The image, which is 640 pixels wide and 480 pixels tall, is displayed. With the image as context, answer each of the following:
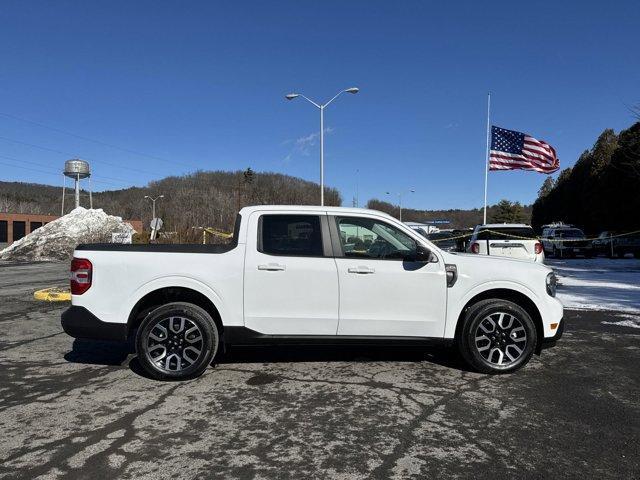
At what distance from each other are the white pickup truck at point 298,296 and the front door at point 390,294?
11 millimetres

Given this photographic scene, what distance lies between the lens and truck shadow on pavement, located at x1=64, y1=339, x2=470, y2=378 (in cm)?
566

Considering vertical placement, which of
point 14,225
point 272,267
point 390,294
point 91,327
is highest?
point 14,225

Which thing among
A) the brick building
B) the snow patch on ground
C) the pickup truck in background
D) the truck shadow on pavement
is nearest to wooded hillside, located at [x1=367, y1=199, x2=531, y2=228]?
the brick building

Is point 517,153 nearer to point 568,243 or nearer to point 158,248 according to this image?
point 568,243

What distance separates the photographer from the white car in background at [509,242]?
11039mm

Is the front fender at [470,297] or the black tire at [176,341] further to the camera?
the front fender at [470,297]

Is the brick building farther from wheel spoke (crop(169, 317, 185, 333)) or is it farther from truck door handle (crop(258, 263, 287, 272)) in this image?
truck door handle (crop(258, 263, 287, 272))

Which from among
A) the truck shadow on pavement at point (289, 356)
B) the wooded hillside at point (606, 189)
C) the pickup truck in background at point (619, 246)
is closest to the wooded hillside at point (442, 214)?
the wooded hillside at point (606, 189)

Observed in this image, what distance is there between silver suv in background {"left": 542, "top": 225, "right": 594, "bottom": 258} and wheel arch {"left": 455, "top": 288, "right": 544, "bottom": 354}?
22.9 metres

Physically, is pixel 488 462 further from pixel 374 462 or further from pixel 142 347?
pixel 142 347

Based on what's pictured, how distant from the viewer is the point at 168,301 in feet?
16.9

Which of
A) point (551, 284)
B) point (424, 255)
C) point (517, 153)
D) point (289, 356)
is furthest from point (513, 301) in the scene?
point (517, 153)

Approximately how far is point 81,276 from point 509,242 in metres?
9.20

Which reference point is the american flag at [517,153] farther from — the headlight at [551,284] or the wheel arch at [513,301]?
the wheel arch at [513,301]
